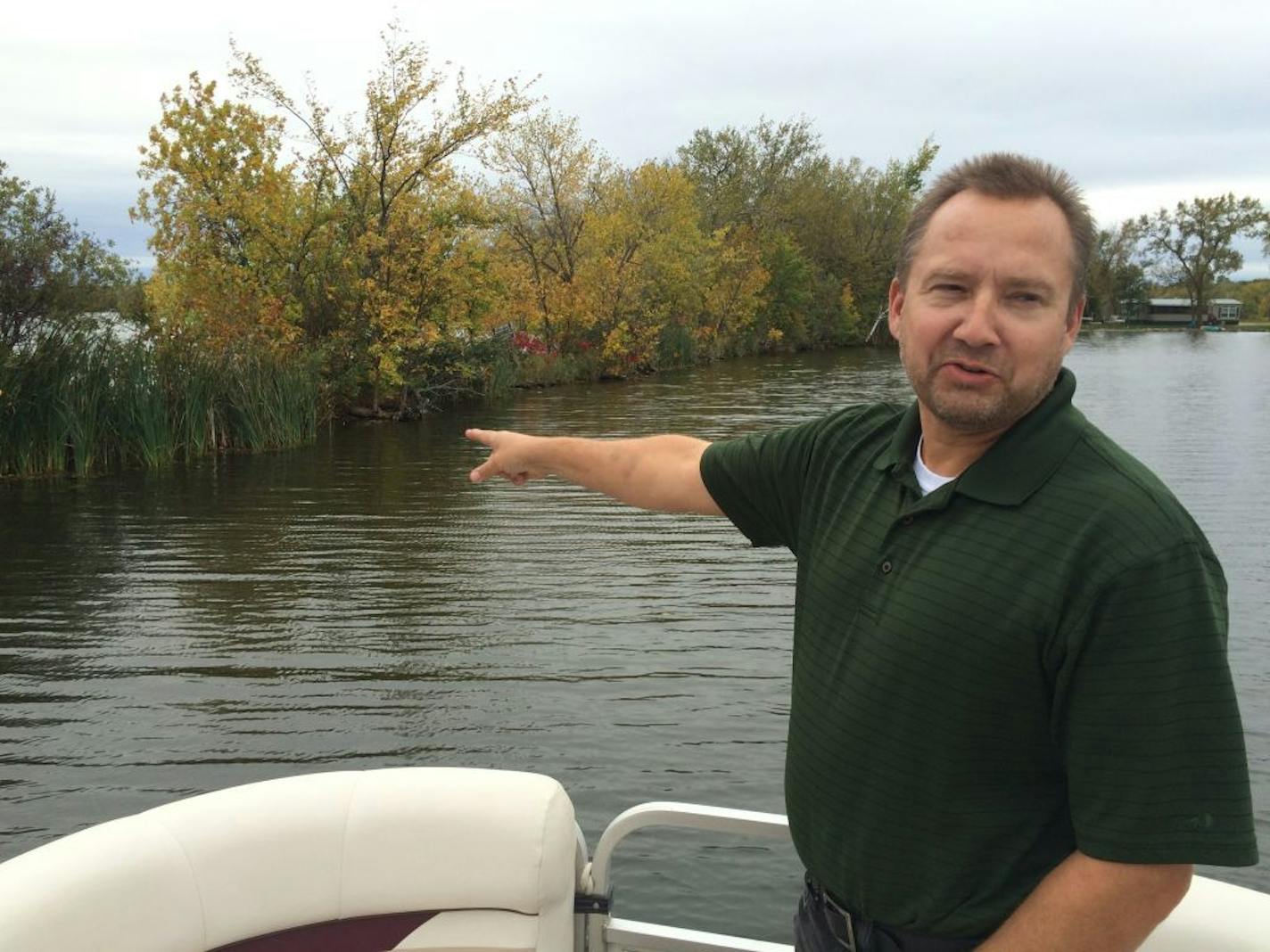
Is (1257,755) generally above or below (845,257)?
below

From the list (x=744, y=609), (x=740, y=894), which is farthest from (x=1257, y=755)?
(x=744, y=609)

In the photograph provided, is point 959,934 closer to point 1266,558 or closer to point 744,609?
point 744,609

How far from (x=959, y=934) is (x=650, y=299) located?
35.4m

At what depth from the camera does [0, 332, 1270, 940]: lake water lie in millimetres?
5559

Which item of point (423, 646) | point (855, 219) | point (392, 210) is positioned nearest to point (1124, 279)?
point (855, 219)

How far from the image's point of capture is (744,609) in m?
8.70

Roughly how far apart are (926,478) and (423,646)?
6576 mm

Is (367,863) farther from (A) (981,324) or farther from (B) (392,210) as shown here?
(B) (392,210)

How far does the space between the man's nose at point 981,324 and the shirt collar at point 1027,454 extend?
11cm

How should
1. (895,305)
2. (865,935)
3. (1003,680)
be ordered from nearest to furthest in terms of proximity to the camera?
(1003,680), (865,935), (895,305)

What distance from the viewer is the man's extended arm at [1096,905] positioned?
4.50 ft

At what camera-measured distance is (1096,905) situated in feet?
4.57

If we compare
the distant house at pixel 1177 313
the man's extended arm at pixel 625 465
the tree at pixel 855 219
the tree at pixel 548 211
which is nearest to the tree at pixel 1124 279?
the distant house at pixel 1177 313

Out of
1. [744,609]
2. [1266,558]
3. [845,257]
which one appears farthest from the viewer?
[845,257]
